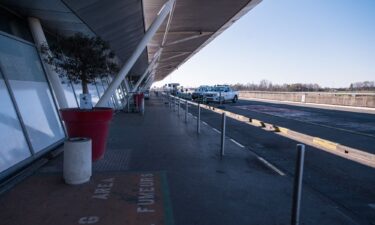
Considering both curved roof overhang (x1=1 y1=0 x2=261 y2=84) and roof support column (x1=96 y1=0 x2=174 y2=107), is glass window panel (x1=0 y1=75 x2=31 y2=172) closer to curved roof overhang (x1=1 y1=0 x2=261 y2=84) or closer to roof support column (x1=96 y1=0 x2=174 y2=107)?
roof support column (x1=96 y1=0 x2=174 y2=107)

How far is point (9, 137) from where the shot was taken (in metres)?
5.61

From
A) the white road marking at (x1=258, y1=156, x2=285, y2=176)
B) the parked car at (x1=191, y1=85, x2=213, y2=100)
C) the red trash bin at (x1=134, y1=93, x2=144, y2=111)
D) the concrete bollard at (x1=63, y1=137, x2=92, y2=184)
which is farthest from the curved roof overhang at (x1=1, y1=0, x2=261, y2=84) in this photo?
the parked car at (x1=191, y1=85, x2=213, y2=100)

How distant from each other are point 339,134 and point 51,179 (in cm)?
1075

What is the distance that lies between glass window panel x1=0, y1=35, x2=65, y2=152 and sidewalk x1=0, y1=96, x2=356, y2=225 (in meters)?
0.96

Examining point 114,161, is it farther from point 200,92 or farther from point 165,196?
point 200,92

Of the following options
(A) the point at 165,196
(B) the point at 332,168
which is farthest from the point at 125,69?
(B) the point at 332,168

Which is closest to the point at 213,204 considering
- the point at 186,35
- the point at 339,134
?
the point at 339,134

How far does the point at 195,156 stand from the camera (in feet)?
23.6

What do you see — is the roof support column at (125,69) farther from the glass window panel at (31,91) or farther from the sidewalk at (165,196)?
the sidewalk at (165,196)

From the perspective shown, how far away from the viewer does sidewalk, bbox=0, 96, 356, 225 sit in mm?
3816

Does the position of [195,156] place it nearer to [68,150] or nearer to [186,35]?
[68,150]

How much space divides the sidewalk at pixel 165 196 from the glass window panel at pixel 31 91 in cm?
96

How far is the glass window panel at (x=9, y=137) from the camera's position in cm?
532

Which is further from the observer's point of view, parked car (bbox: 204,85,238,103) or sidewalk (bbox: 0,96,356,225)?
parked car (bbox: 204,85,238,103)
